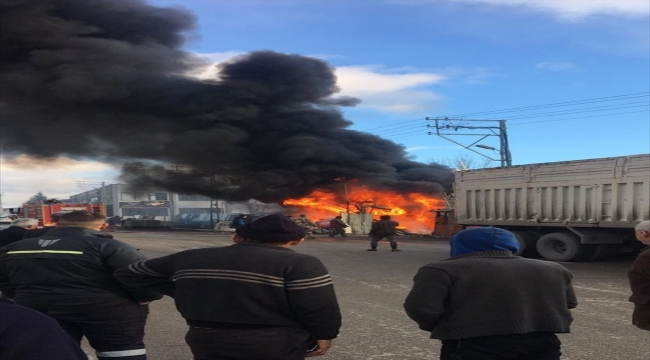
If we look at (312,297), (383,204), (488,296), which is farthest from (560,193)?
(383,204)

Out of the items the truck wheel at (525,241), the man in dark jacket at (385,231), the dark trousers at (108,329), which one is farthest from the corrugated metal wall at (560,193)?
the dark trousers at (108,329)

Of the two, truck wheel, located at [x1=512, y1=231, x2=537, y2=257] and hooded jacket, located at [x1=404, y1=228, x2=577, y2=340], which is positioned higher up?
hooded jacket, located at [x1=404, y1=228, x2=577, y2=340]

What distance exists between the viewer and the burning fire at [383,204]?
24.0 metres

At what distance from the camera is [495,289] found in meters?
2.45

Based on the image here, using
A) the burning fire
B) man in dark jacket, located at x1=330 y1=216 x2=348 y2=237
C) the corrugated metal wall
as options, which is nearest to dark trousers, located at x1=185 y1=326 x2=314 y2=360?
the corrugated metal wall

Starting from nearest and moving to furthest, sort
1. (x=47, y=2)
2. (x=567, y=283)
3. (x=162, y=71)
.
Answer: (x=567, y=283) < (x=47, y=2) < (x=162, y=71)

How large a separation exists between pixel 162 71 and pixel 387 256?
10.8 metres

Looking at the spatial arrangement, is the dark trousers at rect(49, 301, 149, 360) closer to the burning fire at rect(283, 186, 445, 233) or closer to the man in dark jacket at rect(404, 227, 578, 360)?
the man in dark jacket at rect(404, 227, 578, 360)

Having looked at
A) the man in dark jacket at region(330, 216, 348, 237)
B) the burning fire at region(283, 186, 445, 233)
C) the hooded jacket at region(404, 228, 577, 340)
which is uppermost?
the hooded jacket at region(404, 228, 577, 340)

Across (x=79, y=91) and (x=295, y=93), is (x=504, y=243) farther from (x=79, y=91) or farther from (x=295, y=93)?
(x=295, y=93)

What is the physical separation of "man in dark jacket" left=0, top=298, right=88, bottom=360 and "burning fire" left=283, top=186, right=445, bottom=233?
22.3 metres

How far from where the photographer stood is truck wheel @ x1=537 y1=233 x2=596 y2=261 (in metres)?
12.3

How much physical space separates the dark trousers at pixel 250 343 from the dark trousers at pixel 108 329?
0.78 metres

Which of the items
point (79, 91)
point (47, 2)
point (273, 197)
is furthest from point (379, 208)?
point (47, 2)
